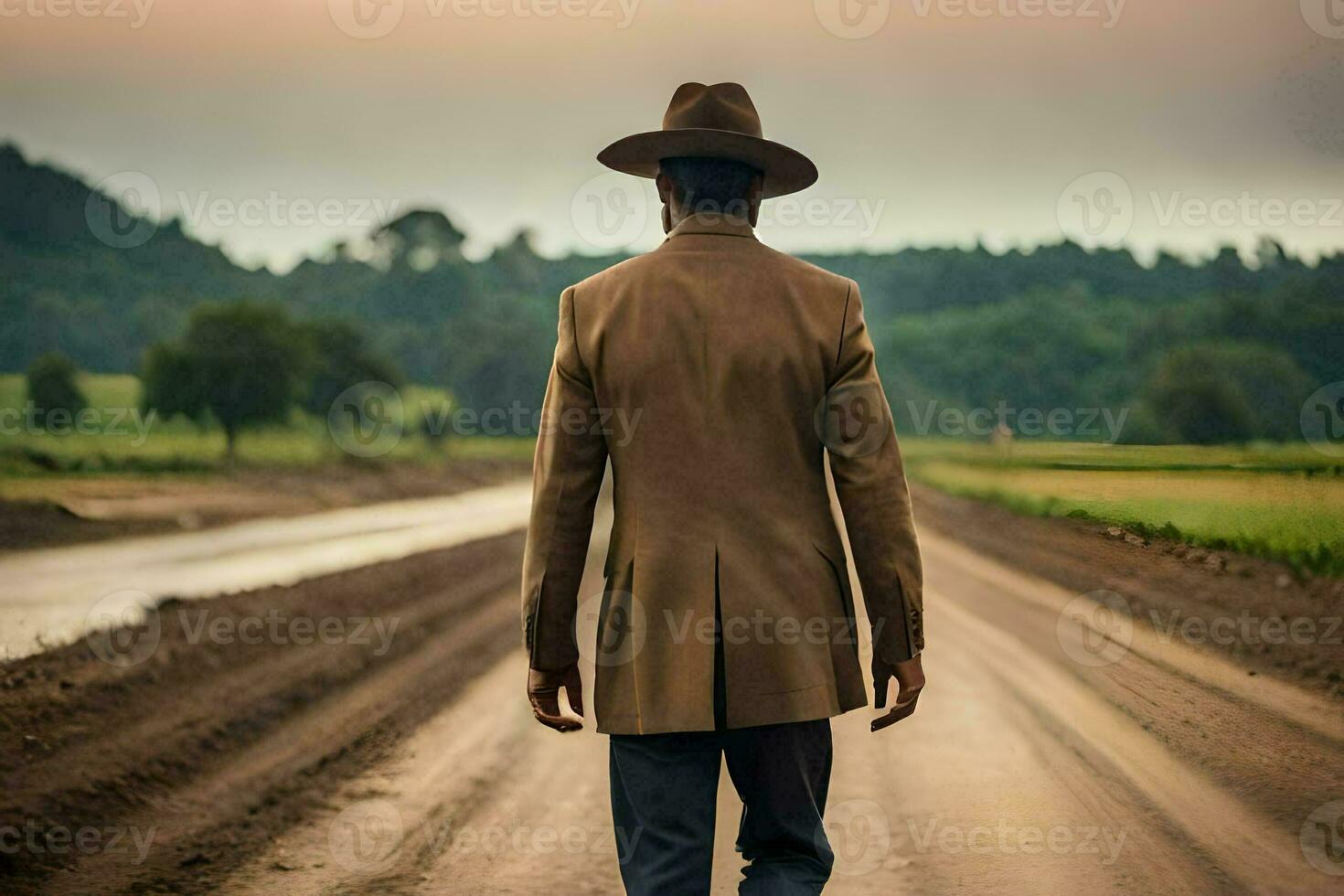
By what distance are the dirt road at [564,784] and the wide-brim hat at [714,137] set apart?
1493mm

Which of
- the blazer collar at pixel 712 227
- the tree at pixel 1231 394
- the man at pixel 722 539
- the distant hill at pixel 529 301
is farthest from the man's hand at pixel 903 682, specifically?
the distant hill at pixel 529 301

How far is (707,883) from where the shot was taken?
8.06 ft

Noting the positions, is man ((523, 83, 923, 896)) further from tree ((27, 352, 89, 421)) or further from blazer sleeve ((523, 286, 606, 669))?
tree ((27, 352, 89, 421))

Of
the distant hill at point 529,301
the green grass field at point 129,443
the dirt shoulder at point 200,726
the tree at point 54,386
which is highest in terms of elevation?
the distant hill at point 529,301

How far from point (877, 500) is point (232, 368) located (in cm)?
1394

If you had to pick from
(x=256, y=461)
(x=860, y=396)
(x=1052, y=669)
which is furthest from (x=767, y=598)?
(x=256, y=461)

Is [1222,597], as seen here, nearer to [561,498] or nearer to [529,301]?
[561,498]

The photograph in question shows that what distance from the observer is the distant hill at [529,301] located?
6105 millimetres

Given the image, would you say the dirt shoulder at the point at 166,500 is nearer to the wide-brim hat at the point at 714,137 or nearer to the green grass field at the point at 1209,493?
the green grass field at the point at 1209,493

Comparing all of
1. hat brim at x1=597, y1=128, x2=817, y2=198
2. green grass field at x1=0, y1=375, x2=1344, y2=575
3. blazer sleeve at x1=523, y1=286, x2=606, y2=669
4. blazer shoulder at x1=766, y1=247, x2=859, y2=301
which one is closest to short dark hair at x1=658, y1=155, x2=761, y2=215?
hat brim at x1=597, y1=128, x2=817, y2=198

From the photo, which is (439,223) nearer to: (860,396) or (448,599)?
(448,599)

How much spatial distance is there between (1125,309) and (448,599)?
6951 millimetres

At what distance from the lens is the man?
2.40 metres

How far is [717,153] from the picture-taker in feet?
8.50
